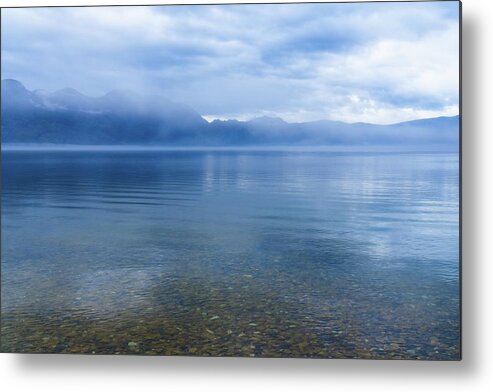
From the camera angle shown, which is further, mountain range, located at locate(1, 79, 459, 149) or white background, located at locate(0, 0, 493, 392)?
mountain range, located at locate(1, 79, 459, 149)

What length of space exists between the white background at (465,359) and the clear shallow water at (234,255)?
0.11 metres

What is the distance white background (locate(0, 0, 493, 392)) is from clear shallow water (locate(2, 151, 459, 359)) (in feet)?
0.37

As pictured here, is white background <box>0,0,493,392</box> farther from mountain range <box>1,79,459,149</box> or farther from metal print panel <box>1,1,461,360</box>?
mountain range <box>1,79,459,149</box>

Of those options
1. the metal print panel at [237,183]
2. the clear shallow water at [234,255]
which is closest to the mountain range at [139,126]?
the metal print panel at [237,183]

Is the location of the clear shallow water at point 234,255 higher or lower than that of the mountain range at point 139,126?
lower

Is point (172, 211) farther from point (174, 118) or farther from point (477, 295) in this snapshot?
point (477, 295)

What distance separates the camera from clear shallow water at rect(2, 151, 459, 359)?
11.7ft

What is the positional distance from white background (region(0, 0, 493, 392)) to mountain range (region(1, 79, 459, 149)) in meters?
0.43

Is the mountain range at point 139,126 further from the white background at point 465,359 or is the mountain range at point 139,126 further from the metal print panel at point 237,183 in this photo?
the white background at point 465,359

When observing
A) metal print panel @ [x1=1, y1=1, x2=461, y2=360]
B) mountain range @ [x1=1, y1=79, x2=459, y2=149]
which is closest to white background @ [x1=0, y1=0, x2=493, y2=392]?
metal print panel @ [x1=1, y1=1, x2=461, y2=360]

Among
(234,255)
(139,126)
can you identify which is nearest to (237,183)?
(234,255)

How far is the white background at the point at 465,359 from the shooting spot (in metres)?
3.56

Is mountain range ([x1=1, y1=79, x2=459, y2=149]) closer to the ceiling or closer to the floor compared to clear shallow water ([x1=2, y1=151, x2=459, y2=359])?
closer to the ceiling

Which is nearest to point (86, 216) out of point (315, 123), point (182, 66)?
point (182, 66)
